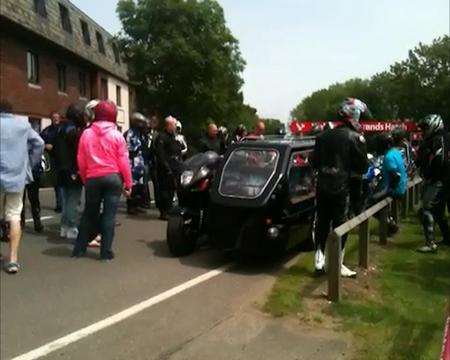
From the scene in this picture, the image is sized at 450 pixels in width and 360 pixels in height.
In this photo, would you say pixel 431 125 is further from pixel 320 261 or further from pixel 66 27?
pixel 66 27

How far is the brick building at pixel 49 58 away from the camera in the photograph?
88.2ft

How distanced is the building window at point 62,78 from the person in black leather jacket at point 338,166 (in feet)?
90.1

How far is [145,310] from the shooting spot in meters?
6.04

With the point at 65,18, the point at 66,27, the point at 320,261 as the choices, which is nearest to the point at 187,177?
the point at 320,261

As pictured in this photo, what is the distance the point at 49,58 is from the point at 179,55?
11.7 m

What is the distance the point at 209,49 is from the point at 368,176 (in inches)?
1301

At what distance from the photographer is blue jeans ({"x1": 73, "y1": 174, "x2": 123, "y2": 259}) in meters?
8.00

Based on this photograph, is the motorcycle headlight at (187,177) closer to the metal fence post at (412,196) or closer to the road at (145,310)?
the road at (145,310)

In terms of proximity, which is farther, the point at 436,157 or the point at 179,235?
the point at 436,157

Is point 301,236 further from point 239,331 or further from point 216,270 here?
point 239,331

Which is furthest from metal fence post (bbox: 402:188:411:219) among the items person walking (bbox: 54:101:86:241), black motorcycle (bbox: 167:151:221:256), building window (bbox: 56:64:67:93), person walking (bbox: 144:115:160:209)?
building window (bbox: 56:64:67:93)

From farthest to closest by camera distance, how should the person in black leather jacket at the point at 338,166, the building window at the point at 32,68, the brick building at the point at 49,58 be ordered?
the building window at the point at 32,68
the brick building at the point at 49,58
the person in black leather jacket at the point at 338,166

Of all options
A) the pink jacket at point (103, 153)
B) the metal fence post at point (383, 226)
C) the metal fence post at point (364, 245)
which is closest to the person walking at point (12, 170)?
the pink jacket at point (103, 153)

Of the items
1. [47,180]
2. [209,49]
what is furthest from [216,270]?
[209,49]
